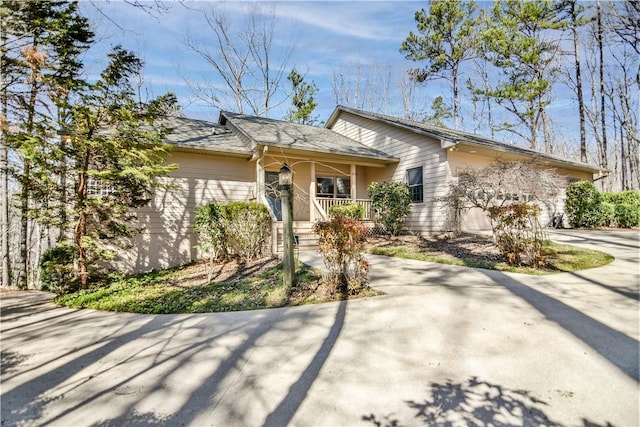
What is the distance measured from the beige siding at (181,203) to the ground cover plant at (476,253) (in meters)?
5.01

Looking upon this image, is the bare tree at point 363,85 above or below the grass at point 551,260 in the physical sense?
above

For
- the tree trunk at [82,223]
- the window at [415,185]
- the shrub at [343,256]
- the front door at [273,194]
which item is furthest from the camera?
the window at [415,185]

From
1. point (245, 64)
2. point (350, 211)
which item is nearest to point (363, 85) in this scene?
point (245, 64)

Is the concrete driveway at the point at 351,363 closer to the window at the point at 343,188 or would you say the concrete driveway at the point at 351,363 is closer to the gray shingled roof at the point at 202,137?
the gray shingled roof at the point at 202,137

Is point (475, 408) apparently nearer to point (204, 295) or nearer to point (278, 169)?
point (204, 295)

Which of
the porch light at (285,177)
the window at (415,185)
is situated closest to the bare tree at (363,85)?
the window at (415,185)

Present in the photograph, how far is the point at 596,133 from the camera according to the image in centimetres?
2345

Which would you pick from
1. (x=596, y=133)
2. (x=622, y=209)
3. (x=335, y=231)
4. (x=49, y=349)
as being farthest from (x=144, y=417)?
(x=596, y=133)

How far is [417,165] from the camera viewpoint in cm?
1111

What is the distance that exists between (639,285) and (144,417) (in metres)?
6.75

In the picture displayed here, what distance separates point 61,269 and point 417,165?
10.6m

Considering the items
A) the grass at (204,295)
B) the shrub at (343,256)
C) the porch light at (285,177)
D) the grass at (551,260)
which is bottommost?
the grass at (204,295)

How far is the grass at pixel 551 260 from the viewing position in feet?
18.8

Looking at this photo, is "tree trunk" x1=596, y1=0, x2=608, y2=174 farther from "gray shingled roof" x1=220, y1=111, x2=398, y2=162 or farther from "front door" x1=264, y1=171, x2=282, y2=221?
"front door" x1=264, y1=171, x2=282, y2=221
